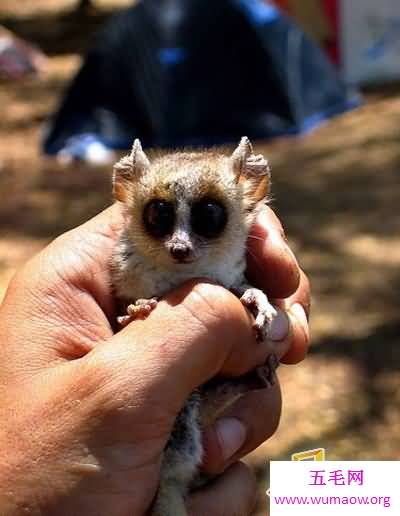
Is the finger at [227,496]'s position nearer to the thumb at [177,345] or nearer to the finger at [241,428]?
the finger at [241,428]

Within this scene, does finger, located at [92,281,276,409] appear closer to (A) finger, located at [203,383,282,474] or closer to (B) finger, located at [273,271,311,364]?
(A) finger, located at [203,383,282,474]

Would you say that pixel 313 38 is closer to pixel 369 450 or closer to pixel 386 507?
pixel 369 450

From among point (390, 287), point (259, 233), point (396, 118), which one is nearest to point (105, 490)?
point (259, 233)

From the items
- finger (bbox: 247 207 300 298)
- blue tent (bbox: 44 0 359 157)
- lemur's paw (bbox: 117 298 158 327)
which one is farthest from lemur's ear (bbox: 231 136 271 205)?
blue tent (bbox: 44 0 359 157)

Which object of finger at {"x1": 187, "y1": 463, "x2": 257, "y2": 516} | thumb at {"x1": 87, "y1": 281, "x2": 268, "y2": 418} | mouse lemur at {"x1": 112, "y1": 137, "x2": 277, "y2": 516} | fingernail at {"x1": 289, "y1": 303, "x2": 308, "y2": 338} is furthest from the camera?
fingernail at {"x1": 289, "y1": 303, "x2": 308, "y2": 338}

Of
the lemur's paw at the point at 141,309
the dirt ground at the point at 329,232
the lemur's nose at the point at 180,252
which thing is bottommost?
the dirt ground at the point at 329,232

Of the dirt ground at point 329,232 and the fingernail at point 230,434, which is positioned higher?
the fingernail at point 230,434

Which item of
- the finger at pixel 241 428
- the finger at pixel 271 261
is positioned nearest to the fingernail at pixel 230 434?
the finger at pixel 241 428
